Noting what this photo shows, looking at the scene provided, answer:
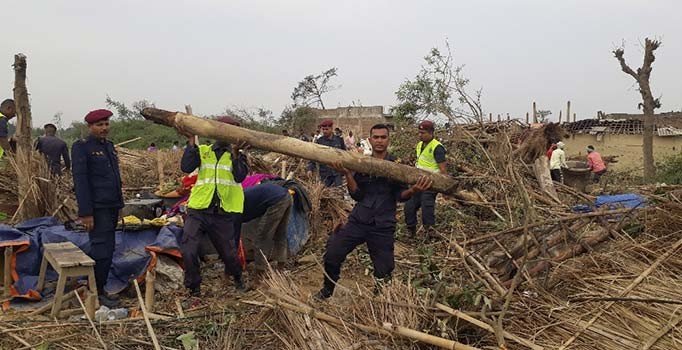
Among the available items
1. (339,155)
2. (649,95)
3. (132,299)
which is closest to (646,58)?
(649,95)

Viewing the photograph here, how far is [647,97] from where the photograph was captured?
15.1m

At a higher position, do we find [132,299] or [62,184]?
[62,184]

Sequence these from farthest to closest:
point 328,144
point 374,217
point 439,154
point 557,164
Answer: point 557,164 → point 328,144 → point 439,154 → point 374,217

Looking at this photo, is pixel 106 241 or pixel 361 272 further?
pixel 361 272

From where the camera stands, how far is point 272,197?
213 inches

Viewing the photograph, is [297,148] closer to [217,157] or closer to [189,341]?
[217,157]

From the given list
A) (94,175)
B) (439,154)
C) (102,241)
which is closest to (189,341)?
(102,241)

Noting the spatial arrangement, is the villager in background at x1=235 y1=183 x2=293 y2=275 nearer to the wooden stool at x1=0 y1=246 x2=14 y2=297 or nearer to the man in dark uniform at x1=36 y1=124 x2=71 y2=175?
the wooden stool at x1=0 y1=246 x2=14 y2=297

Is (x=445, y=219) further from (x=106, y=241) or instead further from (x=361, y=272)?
(x=106, y=241)

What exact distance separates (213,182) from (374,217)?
59.6 inches

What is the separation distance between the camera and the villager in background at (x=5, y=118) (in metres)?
6.66

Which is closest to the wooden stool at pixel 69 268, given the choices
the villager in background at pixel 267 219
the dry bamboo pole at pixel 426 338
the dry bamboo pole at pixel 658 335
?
the villager in background at pixel 267 219

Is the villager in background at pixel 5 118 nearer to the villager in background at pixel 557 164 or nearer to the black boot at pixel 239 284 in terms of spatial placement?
the black boot at pixel 239 284

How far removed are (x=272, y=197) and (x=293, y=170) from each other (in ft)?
13.9
